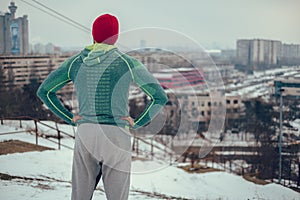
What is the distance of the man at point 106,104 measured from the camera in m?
1.05

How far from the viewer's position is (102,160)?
42.7 inches

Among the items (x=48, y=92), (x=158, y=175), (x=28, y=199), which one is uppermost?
(x=48, y=92)

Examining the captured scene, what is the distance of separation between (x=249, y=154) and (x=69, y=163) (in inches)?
164

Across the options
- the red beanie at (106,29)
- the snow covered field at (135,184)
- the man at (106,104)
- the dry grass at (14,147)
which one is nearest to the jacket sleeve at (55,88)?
the man at (106,104)

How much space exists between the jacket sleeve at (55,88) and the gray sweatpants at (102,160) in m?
0.10

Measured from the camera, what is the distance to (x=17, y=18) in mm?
5520

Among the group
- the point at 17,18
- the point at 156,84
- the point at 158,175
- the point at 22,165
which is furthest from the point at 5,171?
the point at 17,18

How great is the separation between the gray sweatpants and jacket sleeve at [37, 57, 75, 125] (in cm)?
10

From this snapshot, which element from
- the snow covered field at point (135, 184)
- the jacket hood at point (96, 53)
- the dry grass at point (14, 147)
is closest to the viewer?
the jacket hood at point (96, 53)

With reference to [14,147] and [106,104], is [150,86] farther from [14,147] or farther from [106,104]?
[14,147]

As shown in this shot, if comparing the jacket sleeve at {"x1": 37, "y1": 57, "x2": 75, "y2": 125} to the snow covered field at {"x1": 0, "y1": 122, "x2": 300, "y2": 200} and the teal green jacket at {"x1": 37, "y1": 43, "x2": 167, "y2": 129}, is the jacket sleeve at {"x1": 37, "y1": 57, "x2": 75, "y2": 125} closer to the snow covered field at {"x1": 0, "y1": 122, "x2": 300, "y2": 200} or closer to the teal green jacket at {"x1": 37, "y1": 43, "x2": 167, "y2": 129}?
the teal green jacket at {"x1": 37, "y1": 43, "x2": 167, "y2": 129}

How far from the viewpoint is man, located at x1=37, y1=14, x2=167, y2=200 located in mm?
1050

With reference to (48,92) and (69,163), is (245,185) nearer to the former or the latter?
(69,163)

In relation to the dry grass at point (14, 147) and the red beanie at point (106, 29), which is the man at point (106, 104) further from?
the dry grass at point (14, 147)
